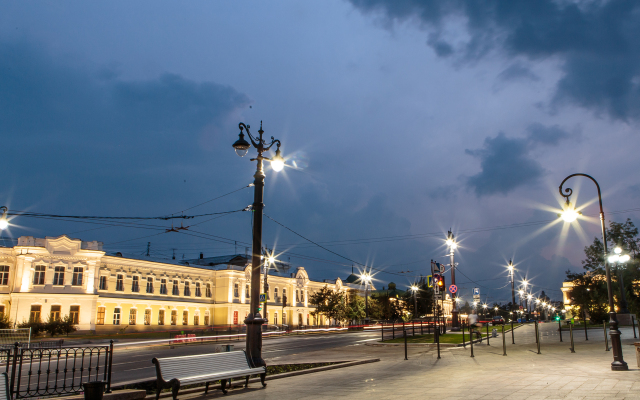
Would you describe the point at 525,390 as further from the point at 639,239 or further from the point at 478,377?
Answer: the point at 639,239

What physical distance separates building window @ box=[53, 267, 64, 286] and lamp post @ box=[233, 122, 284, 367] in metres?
40.5

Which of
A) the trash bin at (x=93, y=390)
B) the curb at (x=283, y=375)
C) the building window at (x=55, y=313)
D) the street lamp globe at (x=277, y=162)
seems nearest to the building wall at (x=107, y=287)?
the building window at (x=55, y=313)

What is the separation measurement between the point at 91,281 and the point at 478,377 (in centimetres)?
4512

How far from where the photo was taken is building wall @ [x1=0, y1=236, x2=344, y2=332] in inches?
1738

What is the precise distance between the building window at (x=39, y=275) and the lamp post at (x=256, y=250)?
40.3 metres

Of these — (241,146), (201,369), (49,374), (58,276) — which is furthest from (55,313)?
(201,369)

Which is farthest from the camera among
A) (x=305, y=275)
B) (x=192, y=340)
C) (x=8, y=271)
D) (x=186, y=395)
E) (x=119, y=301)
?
(x=305, y=275)

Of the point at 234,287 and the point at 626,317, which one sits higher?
the point at 234,287

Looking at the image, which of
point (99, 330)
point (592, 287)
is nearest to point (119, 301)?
point (99, 330)

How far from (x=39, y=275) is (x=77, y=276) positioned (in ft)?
11.1

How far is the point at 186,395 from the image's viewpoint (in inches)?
404

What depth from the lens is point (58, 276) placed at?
1823 inches

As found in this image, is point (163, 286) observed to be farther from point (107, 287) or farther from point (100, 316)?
point (100, 316)

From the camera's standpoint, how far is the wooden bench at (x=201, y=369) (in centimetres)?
884
